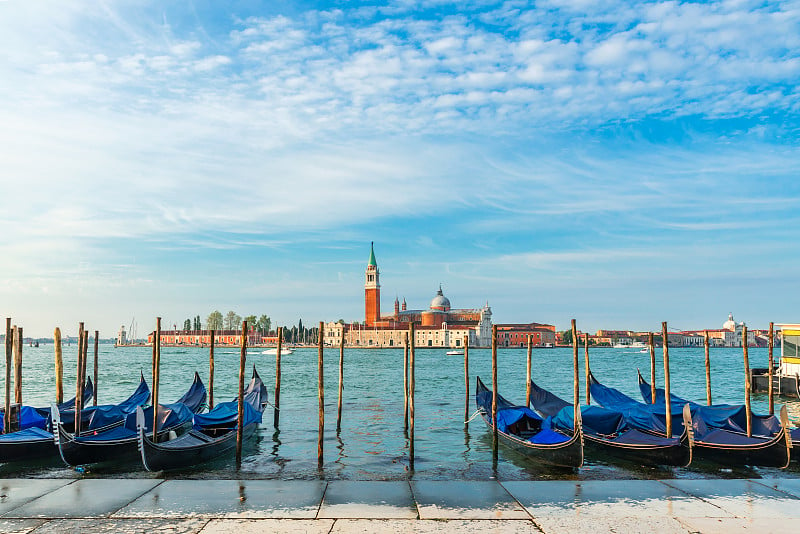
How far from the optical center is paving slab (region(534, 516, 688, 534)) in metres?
5.73

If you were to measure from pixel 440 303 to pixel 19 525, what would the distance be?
117877mm

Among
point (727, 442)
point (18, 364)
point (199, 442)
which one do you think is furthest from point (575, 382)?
point (18, 364)

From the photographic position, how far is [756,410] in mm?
20375

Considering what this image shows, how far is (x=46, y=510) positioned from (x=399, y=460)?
239 inches

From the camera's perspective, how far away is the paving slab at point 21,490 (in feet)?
21.5

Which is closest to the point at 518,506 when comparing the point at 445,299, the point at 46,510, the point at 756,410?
the point at 46,510

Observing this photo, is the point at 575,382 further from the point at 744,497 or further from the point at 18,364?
the point at 18,364

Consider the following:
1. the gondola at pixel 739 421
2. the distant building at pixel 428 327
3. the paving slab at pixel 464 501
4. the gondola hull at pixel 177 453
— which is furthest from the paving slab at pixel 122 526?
the distant building at pixel 428 327

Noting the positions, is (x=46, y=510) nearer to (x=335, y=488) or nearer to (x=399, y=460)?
(x=335, y=488)

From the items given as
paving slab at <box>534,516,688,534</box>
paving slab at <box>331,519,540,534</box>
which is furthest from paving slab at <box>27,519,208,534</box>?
paving slab at <box>534,516,688,534</box>

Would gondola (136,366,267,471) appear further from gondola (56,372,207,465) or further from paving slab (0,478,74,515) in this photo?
paving slab (0,478,74,515)

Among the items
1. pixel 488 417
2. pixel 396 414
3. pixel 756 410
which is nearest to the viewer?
pixel 488 417

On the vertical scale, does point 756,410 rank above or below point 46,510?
below

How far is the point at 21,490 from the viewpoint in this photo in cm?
707
